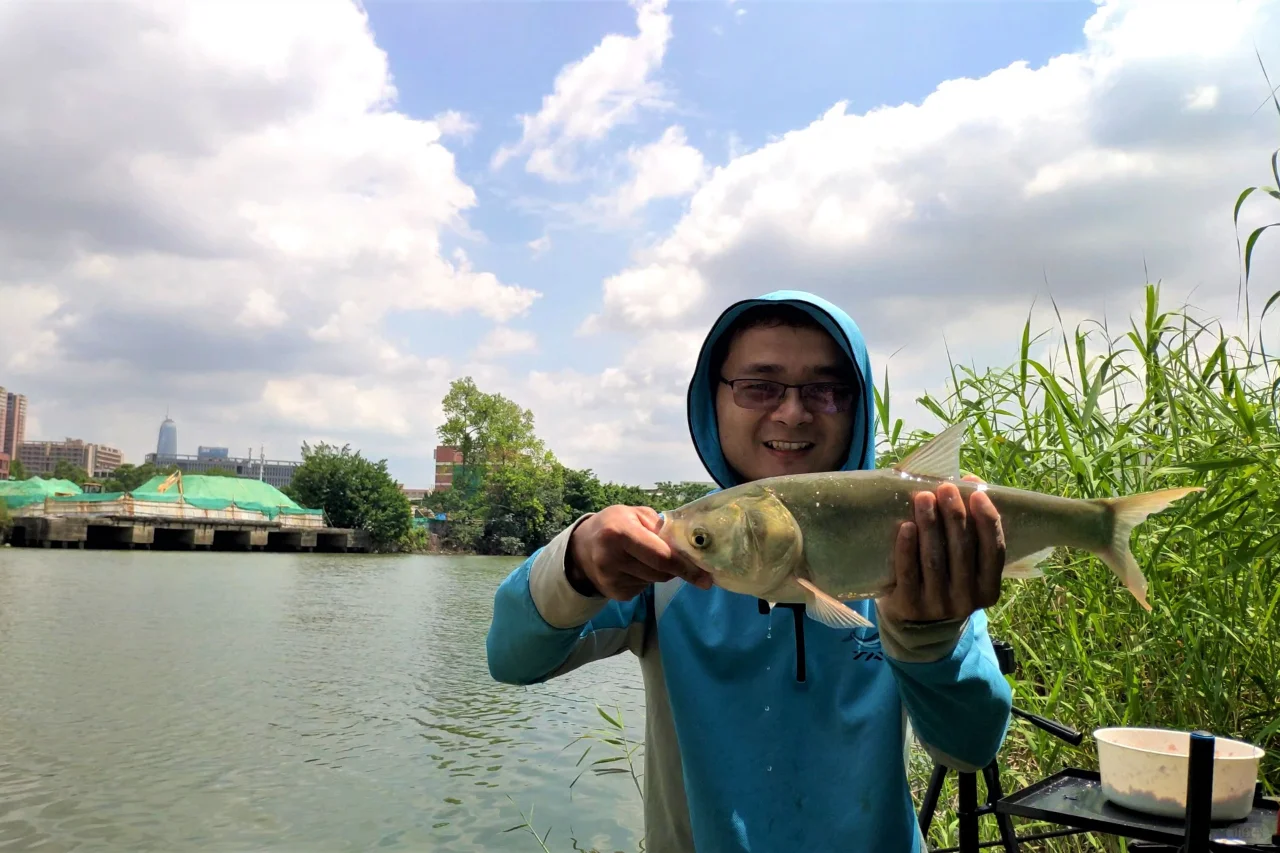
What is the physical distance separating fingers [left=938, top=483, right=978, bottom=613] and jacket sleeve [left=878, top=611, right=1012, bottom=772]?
72 millimetres

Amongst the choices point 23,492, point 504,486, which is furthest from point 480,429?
point 23,492

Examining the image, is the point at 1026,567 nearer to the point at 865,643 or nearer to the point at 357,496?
→ the point at 865,643

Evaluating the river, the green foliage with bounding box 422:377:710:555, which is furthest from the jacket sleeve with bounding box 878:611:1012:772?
the green foliage with bounding box 422:377:710:555

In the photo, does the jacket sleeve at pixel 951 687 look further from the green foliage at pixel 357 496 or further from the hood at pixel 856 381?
the green foliage at pixel 357 496

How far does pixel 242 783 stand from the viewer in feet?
29.4

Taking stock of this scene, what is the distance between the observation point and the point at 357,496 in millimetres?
62312

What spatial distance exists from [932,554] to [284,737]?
10.9 meters

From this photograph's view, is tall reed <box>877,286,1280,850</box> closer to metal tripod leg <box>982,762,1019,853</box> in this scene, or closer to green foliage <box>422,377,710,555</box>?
metal tripod leg <box>982,762,1019,853</box>

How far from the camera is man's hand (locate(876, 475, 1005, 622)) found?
179cm

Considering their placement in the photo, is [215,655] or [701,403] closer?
[701,403]

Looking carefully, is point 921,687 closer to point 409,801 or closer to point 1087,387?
point 1087,387

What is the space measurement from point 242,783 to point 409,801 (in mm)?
1910

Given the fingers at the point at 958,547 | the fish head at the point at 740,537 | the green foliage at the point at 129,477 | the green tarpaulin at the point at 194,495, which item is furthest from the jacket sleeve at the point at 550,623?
the green foliage at the point at 129,477

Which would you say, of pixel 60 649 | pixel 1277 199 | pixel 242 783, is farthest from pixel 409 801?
pixel 60 649
